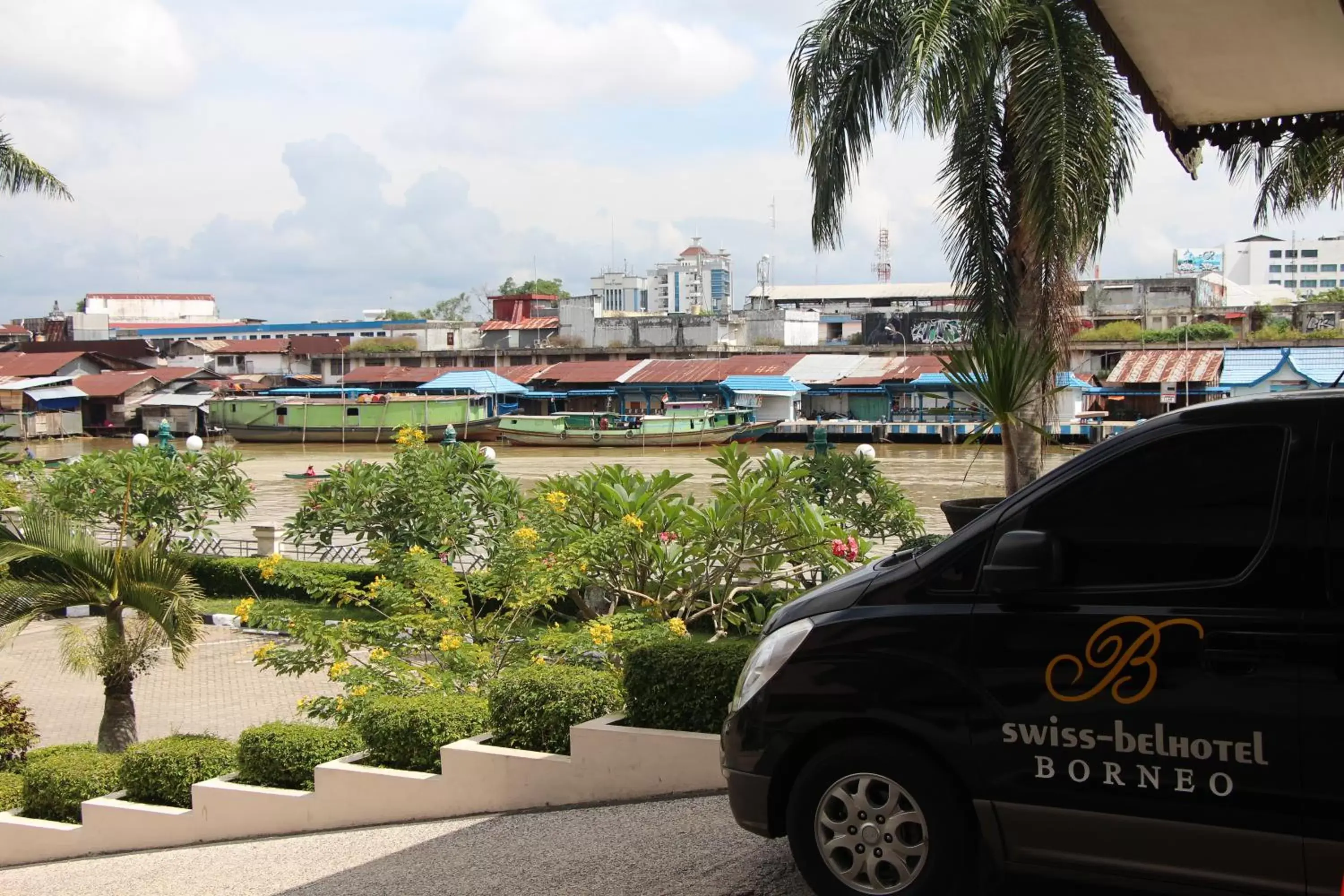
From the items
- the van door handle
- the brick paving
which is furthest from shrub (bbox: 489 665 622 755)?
the brick paving

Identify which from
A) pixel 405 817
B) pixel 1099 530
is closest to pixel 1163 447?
pixel 1099 530

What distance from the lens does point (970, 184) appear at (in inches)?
400

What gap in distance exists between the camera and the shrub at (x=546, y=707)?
6395mm

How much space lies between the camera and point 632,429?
5284 cm

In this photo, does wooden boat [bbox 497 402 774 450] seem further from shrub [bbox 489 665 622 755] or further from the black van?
the black van

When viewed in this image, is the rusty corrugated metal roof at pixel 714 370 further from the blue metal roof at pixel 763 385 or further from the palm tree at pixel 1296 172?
the palm tree at pixel 1296 172

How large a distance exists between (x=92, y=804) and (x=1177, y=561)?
7032 millimetres

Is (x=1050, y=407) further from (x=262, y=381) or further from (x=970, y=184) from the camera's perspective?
(x=262, y=381)

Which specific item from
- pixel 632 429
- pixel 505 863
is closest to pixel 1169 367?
pixel 632 429

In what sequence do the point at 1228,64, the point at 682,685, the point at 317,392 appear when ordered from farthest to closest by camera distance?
the point at 317,392 → the point at 1228,64 → the point at 682,685

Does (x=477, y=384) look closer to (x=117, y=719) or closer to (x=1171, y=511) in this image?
(x=117, y=719)

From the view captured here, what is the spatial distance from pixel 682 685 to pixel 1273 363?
161ft

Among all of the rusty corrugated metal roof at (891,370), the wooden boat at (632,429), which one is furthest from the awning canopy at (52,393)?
the rusty corrugated metal roof at (891,370)

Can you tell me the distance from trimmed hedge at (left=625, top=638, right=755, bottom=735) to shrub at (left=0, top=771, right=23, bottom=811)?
5.31 meters
